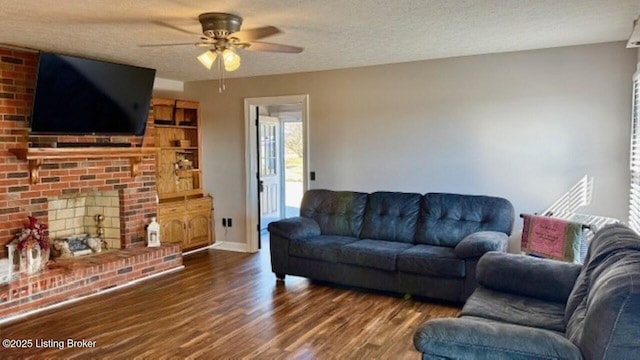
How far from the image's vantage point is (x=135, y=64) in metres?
5.16

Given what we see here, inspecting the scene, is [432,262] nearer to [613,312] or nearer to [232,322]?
[232,322]

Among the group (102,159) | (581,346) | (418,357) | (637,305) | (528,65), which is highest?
(528,65)

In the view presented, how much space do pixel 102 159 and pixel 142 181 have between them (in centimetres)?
60

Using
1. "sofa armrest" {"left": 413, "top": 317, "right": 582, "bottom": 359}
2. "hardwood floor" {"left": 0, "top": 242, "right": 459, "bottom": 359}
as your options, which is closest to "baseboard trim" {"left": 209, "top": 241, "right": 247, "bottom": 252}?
"hardwood floor" {"left": 0, "top": 242, "right": 459, "bottom": 359}

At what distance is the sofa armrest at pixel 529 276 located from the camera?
2811 millimetres

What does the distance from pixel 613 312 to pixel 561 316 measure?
3.18ft

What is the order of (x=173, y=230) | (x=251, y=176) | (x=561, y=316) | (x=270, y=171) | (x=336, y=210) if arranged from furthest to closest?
(x=270, y=171)
(x=251, y=176)
(x=173, y=230)
(x=336, y=210)
(x=561, y=316)

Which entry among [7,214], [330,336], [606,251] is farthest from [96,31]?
[606,251]

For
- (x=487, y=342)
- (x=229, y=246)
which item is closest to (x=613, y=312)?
(x=487, y=342)

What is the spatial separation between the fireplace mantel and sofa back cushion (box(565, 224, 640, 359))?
4.43 metres

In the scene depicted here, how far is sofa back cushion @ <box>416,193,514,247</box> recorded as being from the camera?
14.5 feet

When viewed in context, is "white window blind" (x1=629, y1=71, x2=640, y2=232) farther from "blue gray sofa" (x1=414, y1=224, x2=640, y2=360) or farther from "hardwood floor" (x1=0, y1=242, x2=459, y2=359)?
"hardwood floor" (x1=0, y1=242, x2=459, y2=359)

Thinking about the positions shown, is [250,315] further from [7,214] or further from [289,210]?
[289,210]

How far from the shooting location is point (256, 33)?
3.63 metres
